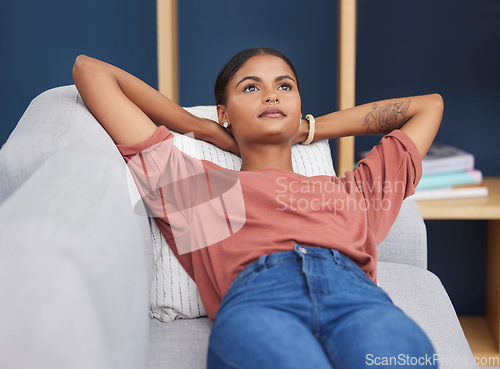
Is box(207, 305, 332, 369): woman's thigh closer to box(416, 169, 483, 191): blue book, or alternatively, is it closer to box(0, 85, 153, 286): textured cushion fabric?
box(0, 85, 153, 286): textured cushion fabric

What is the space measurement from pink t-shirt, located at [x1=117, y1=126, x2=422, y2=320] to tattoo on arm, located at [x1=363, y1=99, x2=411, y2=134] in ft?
0.67

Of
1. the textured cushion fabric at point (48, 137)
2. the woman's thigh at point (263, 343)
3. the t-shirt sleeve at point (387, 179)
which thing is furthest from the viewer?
the t-shirt sleeve at point (387, 179)

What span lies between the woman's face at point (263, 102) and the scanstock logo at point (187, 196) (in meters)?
0.15

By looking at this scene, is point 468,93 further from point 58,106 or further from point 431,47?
point 58,106

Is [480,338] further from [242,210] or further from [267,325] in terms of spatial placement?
[267,325]

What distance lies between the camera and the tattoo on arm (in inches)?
53.9

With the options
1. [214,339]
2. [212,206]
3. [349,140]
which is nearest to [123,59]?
[349,140]

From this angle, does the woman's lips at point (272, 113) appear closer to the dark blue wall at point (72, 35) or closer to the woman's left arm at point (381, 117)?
the woman's left arm at point (381, 117)

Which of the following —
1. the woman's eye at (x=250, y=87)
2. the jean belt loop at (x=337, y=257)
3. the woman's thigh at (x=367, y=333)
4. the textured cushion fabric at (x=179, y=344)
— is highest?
the woman's eye at (x=250, y=87)

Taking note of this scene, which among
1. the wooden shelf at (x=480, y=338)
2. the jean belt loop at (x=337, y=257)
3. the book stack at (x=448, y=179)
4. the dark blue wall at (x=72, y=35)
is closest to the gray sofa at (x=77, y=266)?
the jean belt loop at (x=337, y=257)

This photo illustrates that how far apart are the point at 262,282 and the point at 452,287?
144cm

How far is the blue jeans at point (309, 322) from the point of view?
764 mm

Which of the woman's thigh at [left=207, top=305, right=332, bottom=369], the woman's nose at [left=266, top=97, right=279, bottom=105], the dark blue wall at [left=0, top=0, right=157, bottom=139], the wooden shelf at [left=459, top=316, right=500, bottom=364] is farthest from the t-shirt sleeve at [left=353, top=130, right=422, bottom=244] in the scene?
the dark blue wall at [left=0, top=0, right=157, bottom=139]
